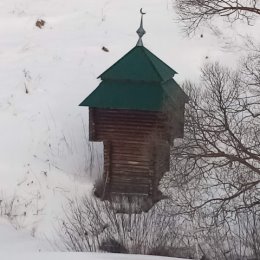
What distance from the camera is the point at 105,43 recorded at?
16219 mm

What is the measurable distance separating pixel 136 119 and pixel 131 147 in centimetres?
57

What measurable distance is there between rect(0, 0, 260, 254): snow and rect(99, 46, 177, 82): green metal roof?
2883 mm

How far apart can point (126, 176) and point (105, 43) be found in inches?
257

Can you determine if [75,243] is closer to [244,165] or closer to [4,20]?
[244,165]

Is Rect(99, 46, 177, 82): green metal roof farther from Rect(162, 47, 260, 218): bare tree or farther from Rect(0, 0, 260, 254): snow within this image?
Rect(0, 0, 260, 254): snow

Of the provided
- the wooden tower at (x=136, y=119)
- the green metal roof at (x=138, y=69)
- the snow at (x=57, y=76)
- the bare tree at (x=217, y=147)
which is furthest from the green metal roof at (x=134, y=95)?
the snow at (x=57, y=76)

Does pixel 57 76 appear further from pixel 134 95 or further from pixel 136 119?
pixel 134 95

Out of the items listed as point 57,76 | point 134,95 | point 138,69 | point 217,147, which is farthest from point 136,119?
point 57,76

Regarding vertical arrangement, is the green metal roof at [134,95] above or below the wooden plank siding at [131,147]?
above

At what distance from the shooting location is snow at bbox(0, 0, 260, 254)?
453 inches

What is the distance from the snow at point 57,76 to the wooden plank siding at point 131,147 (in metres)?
1.22

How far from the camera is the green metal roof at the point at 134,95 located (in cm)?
975

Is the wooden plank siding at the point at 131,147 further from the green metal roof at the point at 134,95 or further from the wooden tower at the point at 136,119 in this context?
the green metal roof at the point at 134,95

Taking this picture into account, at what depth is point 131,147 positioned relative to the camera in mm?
10469
